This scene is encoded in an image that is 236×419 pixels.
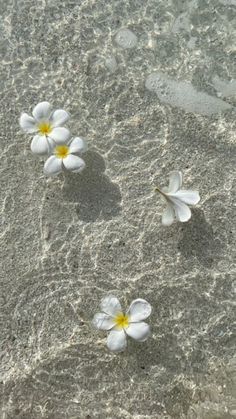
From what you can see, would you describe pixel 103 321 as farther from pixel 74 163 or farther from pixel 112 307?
pixel 74 163

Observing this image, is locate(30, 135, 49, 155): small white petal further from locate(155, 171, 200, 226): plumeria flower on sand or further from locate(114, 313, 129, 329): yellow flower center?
locate(114, 313, 129, 329): yellow flower center

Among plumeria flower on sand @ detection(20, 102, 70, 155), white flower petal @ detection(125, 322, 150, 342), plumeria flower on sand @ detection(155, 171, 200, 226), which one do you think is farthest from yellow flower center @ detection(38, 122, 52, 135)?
white flower petal @ detection(125, 322, 150, 342)

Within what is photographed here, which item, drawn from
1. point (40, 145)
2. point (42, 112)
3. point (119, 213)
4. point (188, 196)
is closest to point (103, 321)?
point (119, 213)

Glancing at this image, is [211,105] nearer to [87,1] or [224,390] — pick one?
[87,1]

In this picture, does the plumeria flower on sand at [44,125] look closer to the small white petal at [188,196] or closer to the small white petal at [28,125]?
the small white petal at [28,125]

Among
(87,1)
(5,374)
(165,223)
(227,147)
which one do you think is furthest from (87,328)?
(87,1)

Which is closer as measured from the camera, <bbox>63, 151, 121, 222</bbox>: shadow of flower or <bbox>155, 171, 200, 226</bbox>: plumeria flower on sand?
<bbox>155, 171, 200, 226</bbox>: plumeria flower on sand

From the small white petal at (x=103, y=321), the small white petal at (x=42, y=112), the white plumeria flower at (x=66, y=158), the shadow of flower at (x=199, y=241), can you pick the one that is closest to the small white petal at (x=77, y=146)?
the white plumeria flower at (x=66, y=158)
